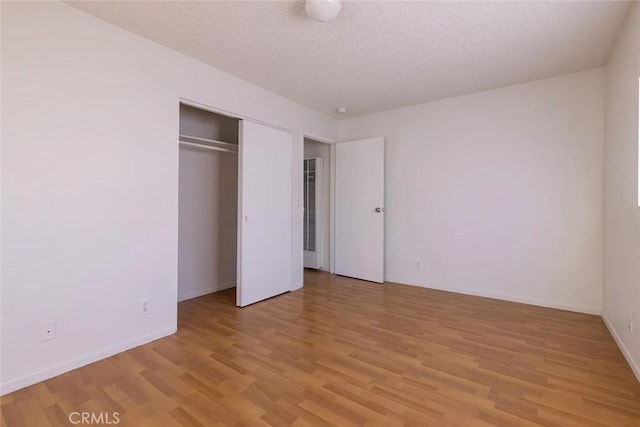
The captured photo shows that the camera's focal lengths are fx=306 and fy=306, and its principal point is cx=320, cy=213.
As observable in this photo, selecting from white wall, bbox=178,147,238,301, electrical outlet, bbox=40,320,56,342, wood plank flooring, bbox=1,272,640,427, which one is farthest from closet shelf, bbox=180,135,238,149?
electrical outlet, bbox=40,320,56,342

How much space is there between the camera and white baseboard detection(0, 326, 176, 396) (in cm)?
183

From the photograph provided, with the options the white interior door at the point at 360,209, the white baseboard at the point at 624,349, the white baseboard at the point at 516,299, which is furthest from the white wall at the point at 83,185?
the white baseboard at the point at 624,349

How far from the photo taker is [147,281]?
251cm

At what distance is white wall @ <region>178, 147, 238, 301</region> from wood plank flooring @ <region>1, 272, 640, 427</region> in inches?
30.9

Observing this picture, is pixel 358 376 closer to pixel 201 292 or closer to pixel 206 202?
pixel 201 292

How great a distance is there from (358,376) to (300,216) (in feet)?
8.09

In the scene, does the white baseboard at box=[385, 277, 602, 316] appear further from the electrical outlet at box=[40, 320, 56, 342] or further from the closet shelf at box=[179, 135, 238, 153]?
the electrical outlet at box=[40, 320, 56, 342]

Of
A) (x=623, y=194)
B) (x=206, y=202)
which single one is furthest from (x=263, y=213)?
(x=623, y=194)

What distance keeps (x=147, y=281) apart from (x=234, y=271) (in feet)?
6.03

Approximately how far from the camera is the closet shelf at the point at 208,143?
3565 millimetres

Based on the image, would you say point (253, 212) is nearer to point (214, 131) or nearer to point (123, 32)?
point (214, 131)

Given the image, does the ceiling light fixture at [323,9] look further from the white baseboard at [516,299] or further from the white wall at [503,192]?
the white baseboard at [516,299]

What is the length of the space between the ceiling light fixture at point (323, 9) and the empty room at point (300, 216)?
2cm

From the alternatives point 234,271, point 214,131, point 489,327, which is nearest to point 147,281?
point 234,271
